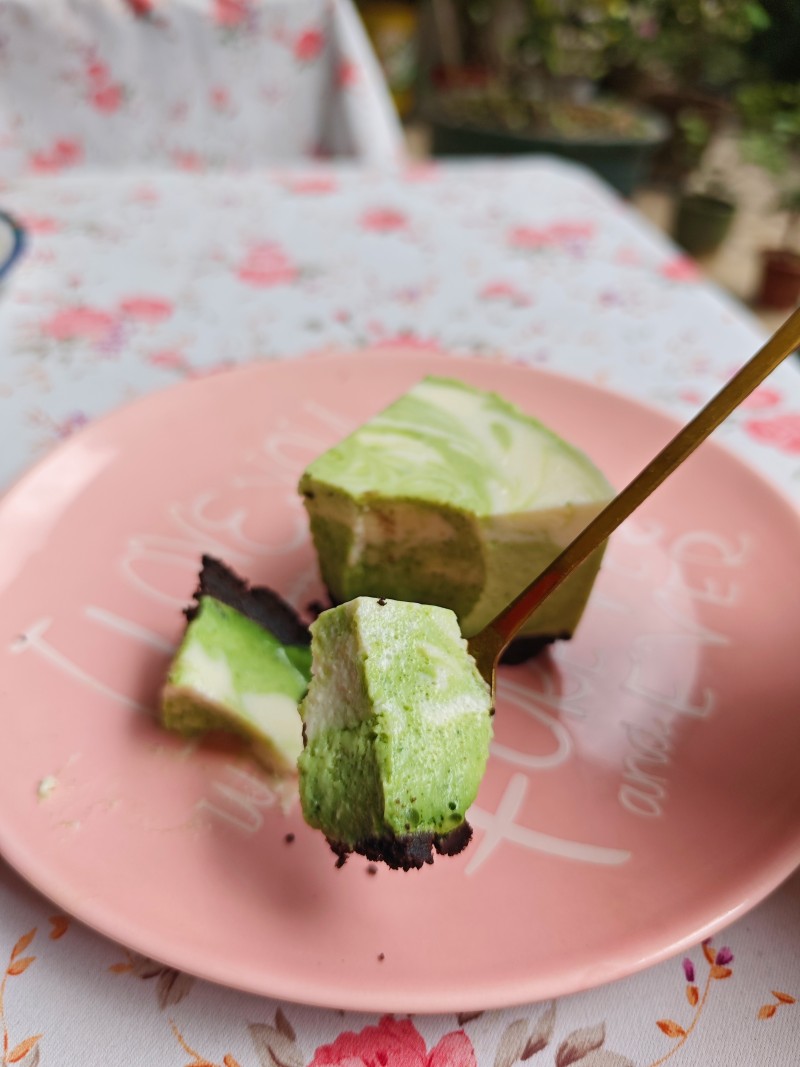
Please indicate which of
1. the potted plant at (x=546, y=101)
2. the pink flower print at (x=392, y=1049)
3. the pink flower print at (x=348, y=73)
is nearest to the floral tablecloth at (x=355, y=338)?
the pink flower print at (x=392, y=1049)

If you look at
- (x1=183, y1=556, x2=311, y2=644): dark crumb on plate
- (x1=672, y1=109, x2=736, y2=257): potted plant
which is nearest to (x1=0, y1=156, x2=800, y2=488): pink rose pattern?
(x1=183, y1=556, x2=311, y2=644): dark crumb on plate

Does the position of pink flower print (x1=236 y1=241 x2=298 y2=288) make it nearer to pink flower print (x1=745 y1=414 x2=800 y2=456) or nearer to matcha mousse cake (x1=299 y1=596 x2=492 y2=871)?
pink flower print (x1=745 y1=414 x2=800 y2=456)

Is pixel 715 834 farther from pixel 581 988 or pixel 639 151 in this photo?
pixel 639 151

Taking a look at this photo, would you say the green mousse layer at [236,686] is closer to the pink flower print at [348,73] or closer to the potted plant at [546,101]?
the pink flower print at [348,73]

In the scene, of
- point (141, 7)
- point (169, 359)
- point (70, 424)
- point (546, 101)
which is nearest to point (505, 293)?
point (169, 359)

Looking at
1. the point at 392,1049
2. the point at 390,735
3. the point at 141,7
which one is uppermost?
the point at 141,7

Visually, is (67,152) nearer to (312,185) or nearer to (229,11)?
(229,11)
